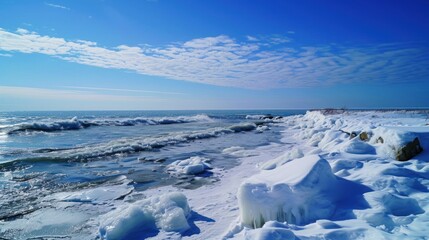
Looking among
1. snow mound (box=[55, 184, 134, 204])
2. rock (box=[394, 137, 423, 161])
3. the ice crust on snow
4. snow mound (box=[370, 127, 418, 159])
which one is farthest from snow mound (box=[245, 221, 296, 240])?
snow mound (box=[370, 127, 418, 159])

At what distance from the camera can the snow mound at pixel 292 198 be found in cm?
434

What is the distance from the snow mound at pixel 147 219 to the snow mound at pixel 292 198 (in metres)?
1.28

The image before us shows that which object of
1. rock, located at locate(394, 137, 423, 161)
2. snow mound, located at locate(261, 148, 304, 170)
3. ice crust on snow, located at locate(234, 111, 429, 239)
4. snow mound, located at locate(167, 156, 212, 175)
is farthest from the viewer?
snow mound, located at locate(167, 156, 212, 175)

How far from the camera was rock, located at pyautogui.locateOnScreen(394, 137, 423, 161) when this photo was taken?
21.3 feet

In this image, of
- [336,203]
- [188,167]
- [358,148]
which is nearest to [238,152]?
[188,167]

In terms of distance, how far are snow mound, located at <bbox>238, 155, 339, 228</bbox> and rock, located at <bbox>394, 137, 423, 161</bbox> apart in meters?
2.81

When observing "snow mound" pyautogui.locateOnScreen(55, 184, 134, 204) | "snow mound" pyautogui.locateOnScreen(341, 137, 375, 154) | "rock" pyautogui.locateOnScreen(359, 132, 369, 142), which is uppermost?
"rock" pyautogui.locateOnScreen(359, 132, 369, 142)

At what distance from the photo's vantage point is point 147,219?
16.5 ft

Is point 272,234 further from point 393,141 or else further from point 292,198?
point 393,141

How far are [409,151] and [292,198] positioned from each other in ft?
13.7

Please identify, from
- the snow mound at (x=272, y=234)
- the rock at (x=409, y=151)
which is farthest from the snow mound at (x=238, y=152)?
the snow mound at (x=272, y=234)

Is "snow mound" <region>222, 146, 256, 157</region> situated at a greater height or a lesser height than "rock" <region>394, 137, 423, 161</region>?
lesser

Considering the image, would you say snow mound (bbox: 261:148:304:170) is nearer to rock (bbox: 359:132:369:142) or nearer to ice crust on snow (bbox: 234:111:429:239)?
ice crust on snow (bbox: 234:111:429:239)

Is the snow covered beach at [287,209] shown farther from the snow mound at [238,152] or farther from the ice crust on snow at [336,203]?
the snow mound at [238,152]
